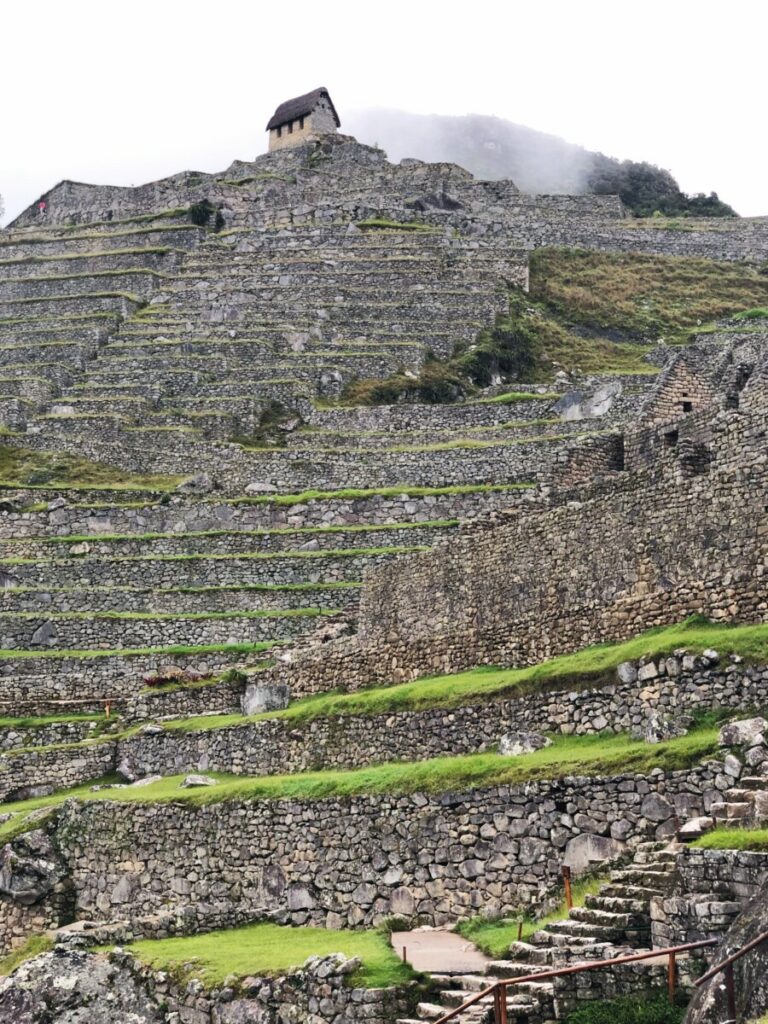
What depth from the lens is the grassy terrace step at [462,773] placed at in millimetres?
17031

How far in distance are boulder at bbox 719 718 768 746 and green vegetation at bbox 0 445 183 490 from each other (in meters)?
30.6

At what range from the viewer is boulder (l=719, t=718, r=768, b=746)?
1619cm

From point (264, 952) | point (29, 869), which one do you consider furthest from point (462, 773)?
point (29, 869)

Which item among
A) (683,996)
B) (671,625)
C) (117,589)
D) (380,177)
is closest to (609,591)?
(671,625)

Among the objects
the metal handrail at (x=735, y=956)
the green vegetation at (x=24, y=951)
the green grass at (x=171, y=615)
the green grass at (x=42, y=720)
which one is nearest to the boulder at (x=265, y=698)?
the green grass at (x=42, y=720)

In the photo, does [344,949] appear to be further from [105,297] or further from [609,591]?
[105,297]

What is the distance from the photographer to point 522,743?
20.5 m

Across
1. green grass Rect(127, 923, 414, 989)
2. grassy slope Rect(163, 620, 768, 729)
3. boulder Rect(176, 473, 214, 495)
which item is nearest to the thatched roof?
boulder Rect(176, 473, 214, 495)

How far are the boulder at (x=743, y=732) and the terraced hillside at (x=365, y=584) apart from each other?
4.3 inches

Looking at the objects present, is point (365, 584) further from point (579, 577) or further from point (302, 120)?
point (302, 120)

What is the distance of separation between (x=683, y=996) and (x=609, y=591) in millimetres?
10382

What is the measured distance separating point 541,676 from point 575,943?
751 centimetres

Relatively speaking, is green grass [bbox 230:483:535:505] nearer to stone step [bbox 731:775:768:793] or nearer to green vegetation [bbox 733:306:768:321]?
green vegetation [bbox 733:306:768:321]

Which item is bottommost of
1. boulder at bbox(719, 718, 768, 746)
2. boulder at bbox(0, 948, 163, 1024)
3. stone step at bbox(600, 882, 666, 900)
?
boulder at bbox(0, 948, 163, 1024)
